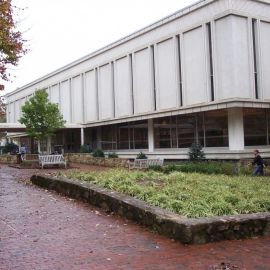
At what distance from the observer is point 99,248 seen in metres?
7.55

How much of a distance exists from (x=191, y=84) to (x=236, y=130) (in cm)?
411

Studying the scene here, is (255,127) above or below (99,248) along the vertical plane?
above

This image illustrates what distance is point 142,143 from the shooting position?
1334 inches

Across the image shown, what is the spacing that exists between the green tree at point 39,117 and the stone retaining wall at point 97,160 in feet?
12.9

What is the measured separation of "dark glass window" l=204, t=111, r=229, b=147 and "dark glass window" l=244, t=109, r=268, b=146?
3.85 ft

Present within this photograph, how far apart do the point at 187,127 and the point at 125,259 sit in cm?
2254

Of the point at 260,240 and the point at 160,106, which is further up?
the point at 160,106

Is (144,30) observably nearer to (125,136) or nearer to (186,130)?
(186,130)

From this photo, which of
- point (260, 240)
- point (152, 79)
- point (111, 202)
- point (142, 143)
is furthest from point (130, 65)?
point (260, 240)

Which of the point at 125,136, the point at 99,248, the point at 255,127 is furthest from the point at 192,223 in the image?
the point at 125,136

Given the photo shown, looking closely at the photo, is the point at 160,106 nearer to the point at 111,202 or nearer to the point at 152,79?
the point at 152,79

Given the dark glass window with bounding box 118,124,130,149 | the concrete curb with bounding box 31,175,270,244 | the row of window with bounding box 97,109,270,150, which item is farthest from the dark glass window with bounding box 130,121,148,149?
the concrete curb with bounding box 31,175,270,244

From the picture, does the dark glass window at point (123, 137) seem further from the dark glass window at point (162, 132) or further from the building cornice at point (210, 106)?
the dark glass window at point (162, 132)

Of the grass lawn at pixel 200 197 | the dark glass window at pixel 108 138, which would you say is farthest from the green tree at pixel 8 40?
the dark glass window at pixel 108 138
